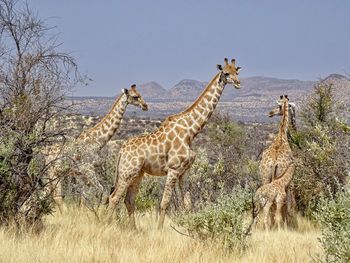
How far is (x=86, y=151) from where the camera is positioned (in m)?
8.34

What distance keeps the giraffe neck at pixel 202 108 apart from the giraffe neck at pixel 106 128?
7.30 ft

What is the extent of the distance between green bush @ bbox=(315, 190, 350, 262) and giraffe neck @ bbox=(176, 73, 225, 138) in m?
3.59

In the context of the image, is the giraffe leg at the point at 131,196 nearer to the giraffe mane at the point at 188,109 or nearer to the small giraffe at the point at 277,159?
the giraffe mane at the point at 188,109

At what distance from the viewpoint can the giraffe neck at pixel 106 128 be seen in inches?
439

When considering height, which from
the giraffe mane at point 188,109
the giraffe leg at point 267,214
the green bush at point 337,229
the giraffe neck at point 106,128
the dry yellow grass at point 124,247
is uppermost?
the giraffe mane at point 188,109

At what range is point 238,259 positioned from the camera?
20.7 ft

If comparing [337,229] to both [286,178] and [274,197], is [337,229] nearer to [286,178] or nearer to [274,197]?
[274,197]

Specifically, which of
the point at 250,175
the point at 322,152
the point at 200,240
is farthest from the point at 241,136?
the point at 200,240

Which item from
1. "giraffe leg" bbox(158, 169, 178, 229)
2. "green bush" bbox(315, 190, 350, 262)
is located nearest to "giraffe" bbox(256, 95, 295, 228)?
"giraffe leg" bbox(158, 169, 178, 229)

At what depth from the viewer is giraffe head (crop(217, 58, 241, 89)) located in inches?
377

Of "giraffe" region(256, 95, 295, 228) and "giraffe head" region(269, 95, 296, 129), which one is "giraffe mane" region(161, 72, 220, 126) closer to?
"giraffe" region(256, 95, 295, 228)

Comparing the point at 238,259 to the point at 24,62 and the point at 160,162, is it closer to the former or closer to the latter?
the point at 160,162

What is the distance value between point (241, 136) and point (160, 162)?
13469 mm

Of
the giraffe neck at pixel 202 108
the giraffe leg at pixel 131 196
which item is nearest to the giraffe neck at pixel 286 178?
the giraffe neck at pixel 202 108
